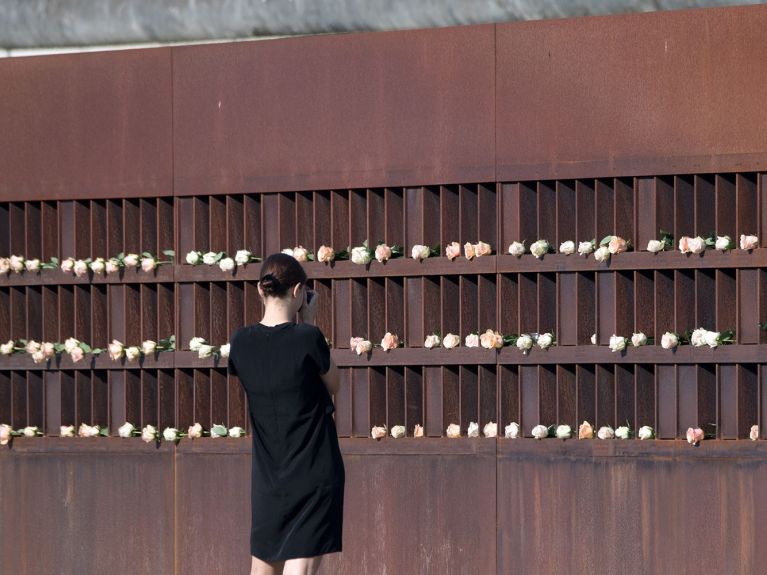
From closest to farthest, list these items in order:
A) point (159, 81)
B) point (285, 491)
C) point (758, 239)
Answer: point (285, 491)
point (758, 239)
point (159, 81)

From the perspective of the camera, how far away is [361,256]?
754 centimetres

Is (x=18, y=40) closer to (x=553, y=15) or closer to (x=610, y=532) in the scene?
(x=553, y=15)

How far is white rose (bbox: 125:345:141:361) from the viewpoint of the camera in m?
7.98

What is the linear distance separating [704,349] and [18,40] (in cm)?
398

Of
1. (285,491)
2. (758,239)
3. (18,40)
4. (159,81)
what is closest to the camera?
(285,491)

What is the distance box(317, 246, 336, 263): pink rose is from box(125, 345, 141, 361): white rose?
1072 mm

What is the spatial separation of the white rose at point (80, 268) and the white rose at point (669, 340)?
294 centimetres

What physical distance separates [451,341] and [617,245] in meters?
0.89

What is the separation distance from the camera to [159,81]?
797 centimetres

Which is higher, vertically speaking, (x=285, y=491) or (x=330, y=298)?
(x=330, y=298)

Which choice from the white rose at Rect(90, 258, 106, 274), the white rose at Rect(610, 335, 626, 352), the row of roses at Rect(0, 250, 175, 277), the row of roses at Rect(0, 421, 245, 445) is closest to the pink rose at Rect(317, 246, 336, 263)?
the row of roses at Rect(0, 250, 175, 277)

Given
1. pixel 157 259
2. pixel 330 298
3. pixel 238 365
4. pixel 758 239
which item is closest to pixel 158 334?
pixel 157 259

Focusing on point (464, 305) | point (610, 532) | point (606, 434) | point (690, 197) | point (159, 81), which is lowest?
point (610, 532)

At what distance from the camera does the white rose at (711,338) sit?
696 cm
